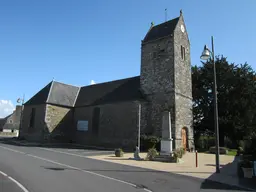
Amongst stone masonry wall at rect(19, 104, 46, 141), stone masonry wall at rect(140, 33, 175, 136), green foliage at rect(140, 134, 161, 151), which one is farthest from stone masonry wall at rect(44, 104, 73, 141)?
green foliage at rect(140, 134, 161, 151)

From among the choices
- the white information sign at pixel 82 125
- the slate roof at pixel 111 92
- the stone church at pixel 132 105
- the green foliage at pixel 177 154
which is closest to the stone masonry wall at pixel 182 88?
the stone church at pixel 132 105

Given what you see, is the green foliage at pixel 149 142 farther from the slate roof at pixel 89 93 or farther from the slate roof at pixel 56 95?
the slate roof at pixel 56 95

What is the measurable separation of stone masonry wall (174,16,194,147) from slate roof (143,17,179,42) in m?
0.57

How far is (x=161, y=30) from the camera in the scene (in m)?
25.0

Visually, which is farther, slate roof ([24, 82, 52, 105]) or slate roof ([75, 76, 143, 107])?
slate roof ([24, 82, 52, 105])

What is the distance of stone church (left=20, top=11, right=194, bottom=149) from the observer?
2194cm

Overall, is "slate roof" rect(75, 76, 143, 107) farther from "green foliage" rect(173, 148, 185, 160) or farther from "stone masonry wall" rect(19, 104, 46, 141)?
"green foliage" rect(173, 148, 185, 160)

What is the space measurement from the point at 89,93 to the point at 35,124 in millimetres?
8413

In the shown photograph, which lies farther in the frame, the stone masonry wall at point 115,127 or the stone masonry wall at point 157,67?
the stone masonry wall at point 157,67

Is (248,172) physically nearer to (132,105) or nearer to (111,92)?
(132,105)

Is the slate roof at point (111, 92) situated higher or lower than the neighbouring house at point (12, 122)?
higher

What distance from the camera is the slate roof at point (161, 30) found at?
78.2ft

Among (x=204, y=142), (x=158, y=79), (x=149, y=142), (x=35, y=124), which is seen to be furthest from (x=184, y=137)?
(x=35, y=124)

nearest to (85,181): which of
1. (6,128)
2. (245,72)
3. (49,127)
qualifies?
(49,127)
